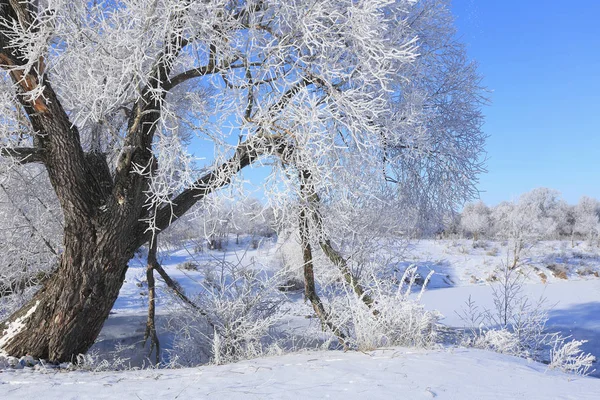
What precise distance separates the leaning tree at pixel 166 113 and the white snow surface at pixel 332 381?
3.93 feet

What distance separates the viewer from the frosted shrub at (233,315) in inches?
225

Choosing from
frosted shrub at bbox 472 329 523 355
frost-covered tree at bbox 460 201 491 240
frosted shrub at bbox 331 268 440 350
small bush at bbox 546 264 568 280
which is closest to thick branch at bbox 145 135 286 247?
frosted shrub at bbox 331 268 440 350

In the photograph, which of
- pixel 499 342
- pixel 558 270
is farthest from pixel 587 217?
pixel 499 342

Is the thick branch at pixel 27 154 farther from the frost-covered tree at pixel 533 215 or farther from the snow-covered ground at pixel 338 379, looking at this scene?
the frost-covered tree at pixel 533 215

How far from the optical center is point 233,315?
5.94 metres

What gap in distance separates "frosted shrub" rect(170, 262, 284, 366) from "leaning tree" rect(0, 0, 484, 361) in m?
0.79

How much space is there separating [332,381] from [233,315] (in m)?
2.92

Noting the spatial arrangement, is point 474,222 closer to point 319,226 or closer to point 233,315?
point 319,226

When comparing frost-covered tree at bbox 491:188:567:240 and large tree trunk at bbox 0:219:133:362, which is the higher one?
frost-covered tree at bbox 491:188:567:240

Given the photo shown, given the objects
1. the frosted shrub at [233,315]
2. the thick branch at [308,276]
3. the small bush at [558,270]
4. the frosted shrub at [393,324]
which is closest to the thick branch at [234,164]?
the thick branch at [308,276]

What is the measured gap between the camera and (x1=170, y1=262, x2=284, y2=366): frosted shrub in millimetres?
5713

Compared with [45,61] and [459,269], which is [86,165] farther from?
[459,269]

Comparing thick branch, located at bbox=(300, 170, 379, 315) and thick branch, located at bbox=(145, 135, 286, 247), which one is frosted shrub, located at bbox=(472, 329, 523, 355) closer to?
thick branch, located at bbox=(300, 170, 379, 315)

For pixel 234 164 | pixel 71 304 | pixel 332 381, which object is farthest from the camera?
pixel 71 304
